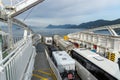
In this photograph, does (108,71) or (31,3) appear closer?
(108,71)

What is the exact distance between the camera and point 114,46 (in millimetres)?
12469

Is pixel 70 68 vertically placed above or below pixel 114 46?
below

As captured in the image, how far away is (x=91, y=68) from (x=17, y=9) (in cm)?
571

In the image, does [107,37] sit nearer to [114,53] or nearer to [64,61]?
[114,53]

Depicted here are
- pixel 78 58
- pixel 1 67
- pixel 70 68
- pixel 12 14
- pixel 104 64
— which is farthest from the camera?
pixel 78 58

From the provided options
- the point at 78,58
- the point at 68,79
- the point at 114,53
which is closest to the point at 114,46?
the point at 114,53

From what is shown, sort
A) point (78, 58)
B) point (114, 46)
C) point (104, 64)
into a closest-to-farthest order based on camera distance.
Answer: point (104, 64)
point (78, 58)
point (114, 46)

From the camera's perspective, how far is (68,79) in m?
8.48

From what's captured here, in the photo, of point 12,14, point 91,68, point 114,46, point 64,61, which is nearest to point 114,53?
point 114,46

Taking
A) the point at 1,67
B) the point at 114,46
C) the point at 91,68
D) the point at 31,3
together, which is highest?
the point at 31,3

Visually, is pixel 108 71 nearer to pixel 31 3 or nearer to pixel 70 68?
pixel 70 68

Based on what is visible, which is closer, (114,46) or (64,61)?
(64,61)

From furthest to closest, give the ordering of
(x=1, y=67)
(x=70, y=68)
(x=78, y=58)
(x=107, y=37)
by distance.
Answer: (x=107, y=37) < (x=78, y=58) < (x=70, y=68) < (x=1, y=67)

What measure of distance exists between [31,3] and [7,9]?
1.47 m
